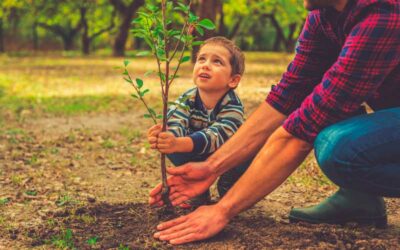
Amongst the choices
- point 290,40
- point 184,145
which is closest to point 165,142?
point 184,145

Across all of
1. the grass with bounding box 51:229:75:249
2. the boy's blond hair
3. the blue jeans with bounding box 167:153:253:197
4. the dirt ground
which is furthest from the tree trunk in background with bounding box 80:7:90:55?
the grass with bounding box 51:229:75:249

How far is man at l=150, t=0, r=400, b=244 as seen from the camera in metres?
2.71

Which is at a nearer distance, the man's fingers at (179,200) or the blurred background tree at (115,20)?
the man's fingers at (179,200)

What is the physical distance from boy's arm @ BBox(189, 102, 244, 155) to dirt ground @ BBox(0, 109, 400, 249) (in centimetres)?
42

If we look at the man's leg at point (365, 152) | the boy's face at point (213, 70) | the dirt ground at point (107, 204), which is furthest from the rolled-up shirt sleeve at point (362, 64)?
the boy's face at point (213, 70)

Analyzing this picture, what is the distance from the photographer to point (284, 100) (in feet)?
10.9

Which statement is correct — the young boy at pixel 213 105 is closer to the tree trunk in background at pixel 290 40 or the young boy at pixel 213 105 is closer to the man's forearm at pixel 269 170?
the man's forearm at pixel 269 170

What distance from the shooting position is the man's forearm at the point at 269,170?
114 inches

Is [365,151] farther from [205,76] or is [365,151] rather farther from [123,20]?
[123,20]

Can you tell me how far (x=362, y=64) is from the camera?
269 cm

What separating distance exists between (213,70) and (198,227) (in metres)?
1.00

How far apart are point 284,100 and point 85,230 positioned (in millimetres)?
1223

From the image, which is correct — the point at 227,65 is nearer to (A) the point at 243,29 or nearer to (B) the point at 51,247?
(B) the point at 51,247

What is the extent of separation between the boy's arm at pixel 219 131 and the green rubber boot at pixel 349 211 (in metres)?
0.56
